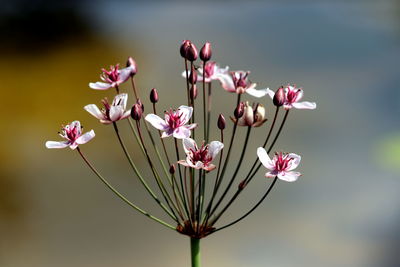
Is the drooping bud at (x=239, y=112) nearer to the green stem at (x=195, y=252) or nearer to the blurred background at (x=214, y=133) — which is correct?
the green stem at (x=195, y=252)

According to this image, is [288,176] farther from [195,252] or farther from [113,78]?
[113,78]

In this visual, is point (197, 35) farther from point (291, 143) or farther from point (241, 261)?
point (241, 261)

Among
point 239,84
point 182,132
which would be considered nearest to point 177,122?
point 182,132

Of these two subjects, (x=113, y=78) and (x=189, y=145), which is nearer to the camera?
(x=189, y=145)

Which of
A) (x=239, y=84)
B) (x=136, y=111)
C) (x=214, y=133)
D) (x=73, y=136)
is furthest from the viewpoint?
(x=214, y=133)

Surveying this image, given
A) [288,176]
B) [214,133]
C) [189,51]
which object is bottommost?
[214,133]

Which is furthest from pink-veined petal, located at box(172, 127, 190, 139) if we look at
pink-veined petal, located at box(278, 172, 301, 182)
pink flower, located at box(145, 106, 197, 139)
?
pink-veined petal, located at box(278, 172, 301, 182)

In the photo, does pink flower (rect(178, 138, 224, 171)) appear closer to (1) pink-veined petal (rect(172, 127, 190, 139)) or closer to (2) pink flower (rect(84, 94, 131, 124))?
(1) pink-veined petal (rect(172, 127, 190, 139))

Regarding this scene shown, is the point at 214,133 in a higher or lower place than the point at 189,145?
lower
